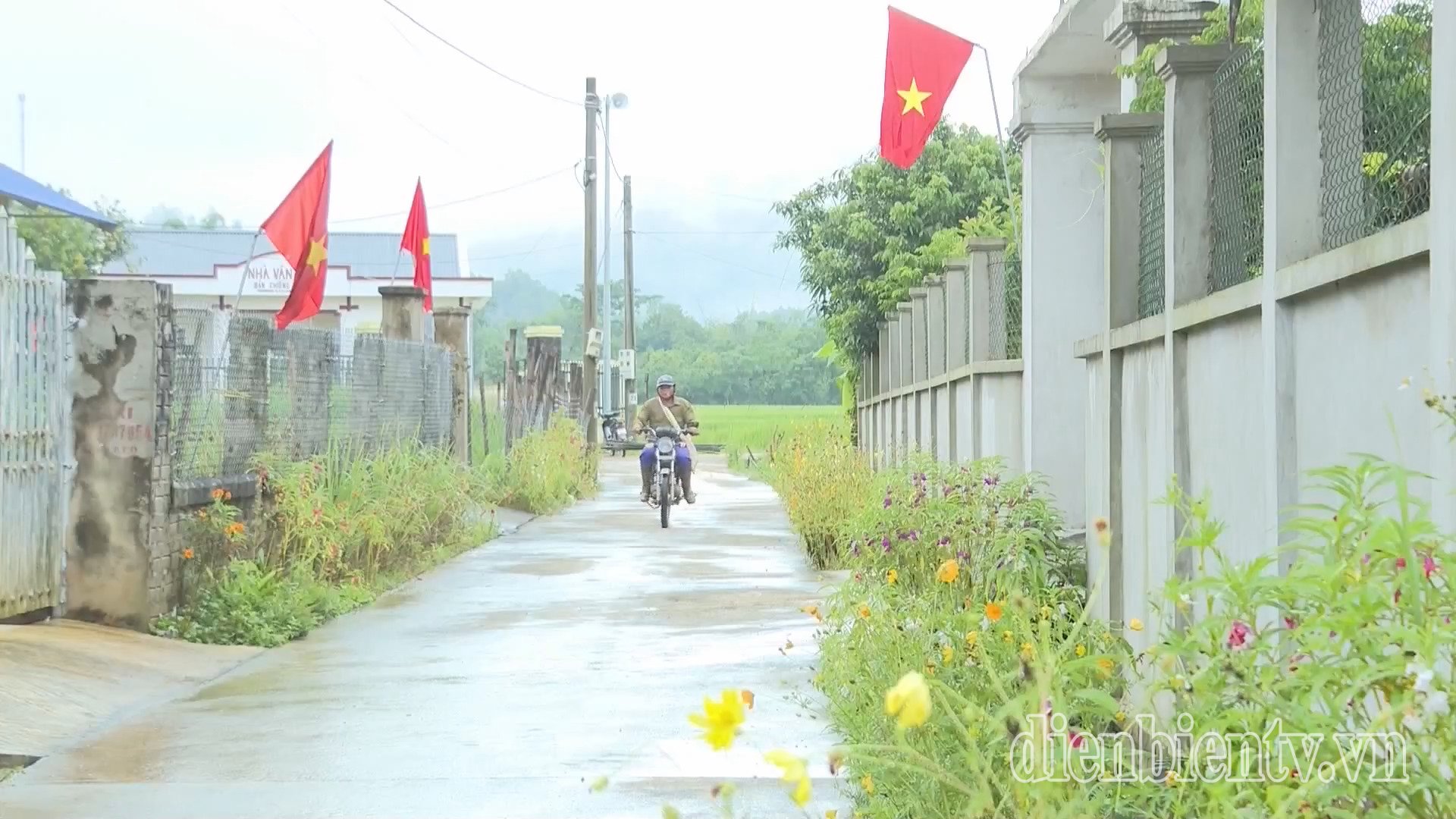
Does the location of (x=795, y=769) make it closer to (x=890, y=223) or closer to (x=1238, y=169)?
(x=1238, y=169)

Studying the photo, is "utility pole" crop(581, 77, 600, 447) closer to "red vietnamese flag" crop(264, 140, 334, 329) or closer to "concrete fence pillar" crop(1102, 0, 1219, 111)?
"red vietnamese flag" crop(264, 140, 334, 329)

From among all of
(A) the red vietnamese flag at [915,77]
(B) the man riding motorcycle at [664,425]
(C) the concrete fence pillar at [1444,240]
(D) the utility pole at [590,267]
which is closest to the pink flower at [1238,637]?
(C) the concrete fence pillar at [1444,240]

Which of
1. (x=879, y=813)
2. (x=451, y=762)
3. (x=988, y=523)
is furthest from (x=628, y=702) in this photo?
(x=879, y=813)

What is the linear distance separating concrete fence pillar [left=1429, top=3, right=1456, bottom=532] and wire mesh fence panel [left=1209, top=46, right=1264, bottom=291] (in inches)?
84.0

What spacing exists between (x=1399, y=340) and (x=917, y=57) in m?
9.48

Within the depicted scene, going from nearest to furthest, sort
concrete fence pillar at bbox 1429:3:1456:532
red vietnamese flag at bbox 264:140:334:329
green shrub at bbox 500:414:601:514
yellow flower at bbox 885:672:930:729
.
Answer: yellow flower at bbox 885:672:930:729 → concrete fence pillar at bbox 1429:3:1456:532 → red vietnamese flag at bbox 264:140:334:329 → green shrub at bbox 500:414:601:514

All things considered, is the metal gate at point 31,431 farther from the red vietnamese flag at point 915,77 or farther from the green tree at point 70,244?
the green tree at point 70,244

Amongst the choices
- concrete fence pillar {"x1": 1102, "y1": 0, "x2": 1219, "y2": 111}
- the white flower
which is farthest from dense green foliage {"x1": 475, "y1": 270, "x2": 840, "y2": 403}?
the white flower

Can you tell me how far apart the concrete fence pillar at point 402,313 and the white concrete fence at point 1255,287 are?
10.2 metres

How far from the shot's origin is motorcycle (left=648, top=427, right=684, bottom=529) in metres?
21.5

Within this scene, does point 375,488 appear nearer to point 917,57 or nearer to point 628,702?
point 917,57

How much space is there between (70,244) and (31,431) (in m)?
46.4

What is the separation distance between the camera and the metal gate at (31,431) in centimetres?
1023

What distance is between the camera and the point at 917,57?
1388cm
